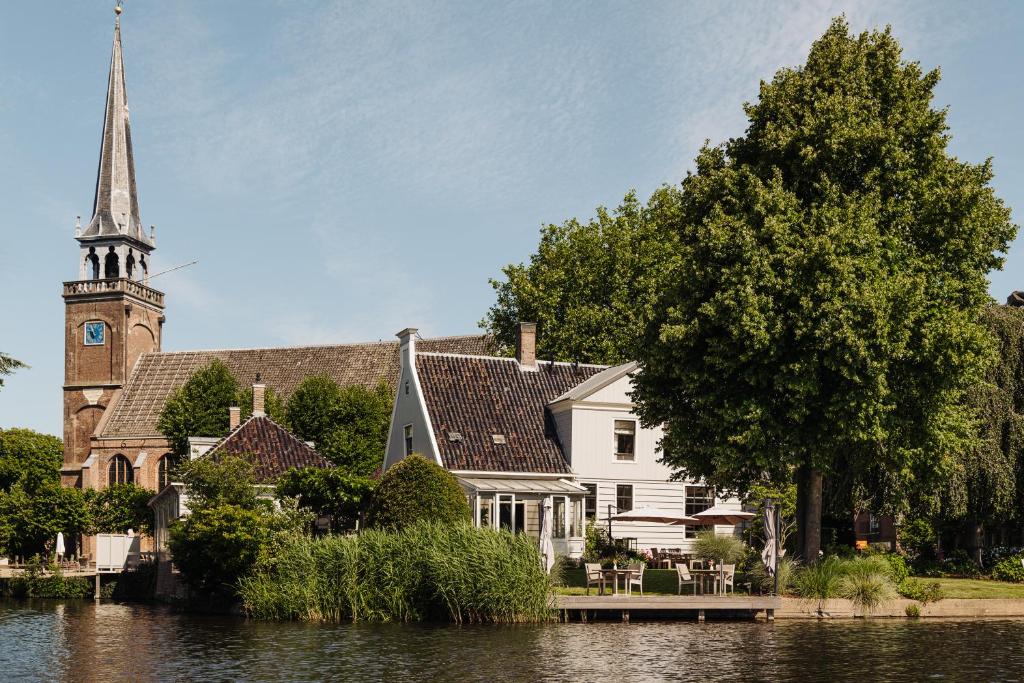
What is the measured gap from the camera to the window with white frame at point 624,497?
46438 millimetres

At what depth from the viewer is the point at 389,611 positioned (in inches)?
1217

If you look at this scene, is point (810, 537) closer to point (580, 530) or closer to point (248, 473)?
point (580, 530)

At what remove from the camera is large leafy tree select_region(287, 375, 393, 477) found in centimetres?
6194

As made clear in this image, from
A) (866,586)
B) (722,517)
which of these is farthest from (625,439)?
(866,586)

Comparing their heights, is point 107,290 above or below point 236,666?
above

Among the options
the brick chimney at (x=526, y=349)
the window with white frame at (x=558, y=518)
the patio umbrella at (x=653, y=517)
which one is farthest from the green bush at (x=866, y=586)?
the brick chimney at (x=526, y=349)

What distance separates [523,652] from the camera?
77.0 feet

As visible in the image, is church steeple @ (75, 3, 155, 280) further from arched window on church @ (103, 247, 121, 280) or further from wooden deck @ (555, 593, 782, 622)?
wooden deck @ (555, 593, 782, 622)

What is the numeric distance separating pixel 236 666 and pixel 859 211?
20279 mm

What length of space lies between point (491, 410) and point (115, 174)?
46.9 metres

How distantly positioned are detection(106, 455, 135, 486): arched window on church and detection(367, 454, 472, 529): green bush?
161ft

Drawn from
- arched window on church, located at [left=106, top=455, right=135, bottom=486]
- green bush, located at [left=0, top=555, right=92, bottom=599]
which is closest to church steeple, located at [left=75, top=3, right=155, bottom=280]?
arched window on church, located at [left=106, top=455, right=135, bottom=486]

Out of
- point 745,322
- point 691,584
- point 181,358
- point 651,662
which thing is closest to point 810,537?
point 691,584

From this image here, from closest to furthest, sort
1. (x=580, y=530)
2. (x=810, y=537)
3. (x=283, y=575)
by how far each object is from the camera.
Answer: (x=283, y=575), (x=810, y=537), (x=580, y=530)
